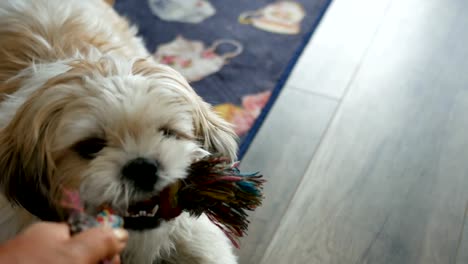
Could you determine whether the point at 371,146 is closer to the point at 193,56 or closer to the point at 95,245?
the point at 193,56

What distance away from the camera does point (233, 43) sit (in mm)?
2279

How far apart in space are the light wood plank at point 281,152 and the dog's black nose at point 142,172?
1.88 feet

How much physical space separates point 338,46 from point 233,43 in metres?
0.43

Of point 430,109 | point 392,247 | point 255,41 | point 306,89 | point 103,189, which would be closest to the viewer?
point 103,189

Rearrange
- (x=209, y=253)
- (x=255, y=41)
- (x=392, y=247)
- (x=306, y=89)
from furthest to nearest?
(x=255, y=41) → (x=306, y=89) → (x=392, y=247) → (x=209, y=253)

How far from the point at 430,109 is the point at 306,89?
0.45 meters

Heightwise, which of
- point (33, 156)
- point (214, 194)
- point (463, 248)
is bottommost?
point (463, 248)

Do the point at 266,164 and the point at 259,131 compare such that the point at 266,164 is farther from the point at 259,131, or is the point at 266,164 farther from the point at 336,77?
the point at 336,77

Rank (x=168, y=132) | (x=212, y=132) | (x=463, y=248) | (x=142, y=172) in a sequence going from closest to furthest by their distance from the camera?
1. (x=142, y=172)
2. (x=168, y=132)
3. (x=212, y=132)
4. (x=463, y=248)

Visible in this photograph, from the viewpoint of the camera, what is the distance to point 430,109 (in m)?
1.93

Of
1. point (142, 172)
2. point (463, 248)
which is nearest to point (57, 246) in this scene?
point (142, 172)

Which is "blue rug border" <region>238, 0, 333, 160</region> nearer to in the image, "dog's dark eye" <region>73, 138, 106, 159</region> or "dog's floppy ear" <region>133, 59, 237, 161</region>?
"dog's floppy ear" <region>133, 59, 237, 161</region>

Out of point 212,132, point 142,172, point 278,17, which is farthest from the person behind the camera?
point 278,17

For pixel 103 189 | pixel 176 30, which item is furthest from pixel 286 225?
pixel 176 30
